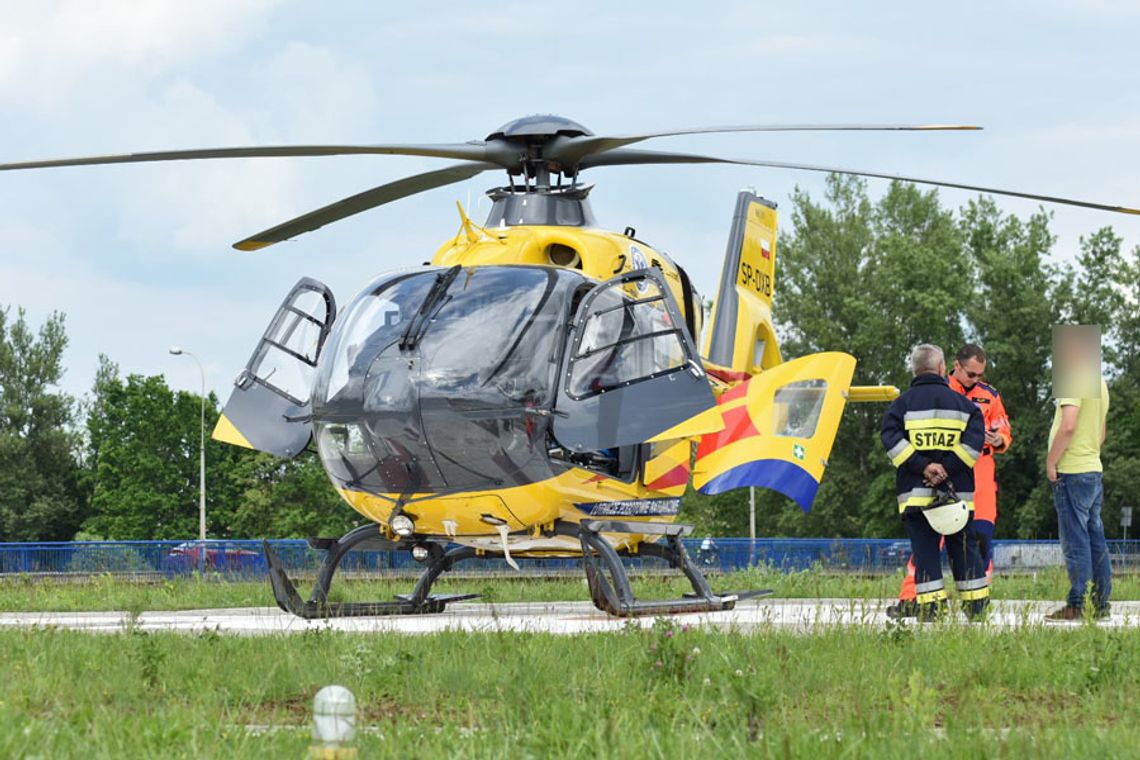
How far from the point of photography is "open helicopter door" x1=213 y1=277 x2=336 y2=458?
461 inches

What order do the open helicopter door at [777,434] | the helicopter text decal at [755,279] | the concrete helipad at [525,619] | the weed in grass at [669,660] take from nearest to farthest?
the weed in grass at [669,660]
the concrete helipad at [525,619]
the open helicopter door at [777,434]
the helicopter text decal at [755,279]

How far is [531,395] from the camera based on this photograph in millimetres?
10188

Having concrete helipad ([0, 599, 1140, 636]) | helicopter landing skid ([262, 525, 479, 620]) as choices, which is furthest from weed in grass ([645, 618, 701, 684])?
helicopter landing skid ([262, 525, 479, 620])

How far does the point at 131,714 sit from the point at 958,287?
56004 millimetres

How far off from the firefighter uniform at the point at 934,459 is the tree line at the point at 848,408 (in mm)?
42795

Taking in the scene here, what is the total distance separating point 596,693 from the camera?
552 centimetres

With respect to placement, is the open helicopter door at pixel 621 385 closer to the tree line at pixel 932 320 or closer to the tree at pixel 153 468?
the tree line at pixel 932 320

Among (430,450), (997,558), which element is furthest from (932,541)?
(997,558)

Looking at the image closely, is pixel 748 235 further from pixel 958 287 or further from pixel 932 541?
pixel 958 287

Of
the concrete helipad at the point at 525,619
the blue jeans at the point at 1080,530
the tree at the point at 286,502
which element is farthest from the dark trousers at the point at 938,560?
the tree at the point at 286,502

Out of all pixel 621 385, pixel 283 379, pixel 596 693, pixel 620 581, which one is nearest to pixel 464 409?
pixel 621 385

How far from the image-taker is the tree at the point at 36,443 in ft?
234

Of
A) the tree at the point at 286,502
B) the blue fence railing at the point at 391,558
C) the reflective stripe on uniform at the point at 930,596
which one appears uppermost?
the reflective stripe on uniform at the point at 930,596

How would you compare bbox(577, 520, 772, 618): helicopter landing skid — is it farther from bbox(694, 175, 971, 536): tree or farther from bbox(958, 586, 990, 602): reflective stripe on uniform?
bbox(694, 175, 971, 536): tree
